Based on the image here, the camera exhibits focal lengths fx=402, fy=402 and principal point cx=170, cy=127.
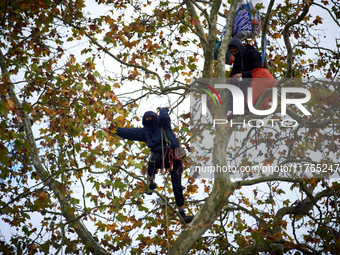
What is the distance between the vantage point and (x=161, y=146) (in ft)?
19.6

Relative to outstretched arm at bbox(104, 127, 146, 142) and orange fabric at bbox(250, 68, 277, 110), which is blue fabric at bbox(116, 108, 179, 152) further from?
orange fabric at bbox(250, 68, 277, 110)

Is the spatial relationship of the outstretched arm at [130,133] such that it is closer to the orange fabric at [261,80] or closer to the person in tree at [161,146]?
the person in tree at [161,146]

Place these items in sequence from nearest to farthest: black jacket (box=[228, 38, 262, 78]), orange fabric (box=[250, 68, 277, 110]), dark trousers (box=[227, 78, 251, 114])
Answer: orange fabric (box=[250, 68, 277, 110]), black jacket (box=[228, 38, 262, 78]), dark trousers (box=[227, 78, 251, 114])

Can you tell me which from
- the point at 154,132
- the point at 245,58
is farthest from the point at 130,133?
the point at 245,58

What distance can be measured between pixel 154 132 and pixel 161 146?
0.27 metres

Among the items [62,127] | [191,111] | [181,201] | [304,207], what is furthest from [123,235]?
[304,207]

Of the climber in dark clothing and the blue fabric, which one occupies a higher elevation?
the climber in dark clothing

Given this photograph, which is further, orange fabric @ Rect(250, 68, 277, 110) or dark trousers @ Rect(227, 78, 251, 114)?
dark trousers @ Rect(227, 78, 251, 114)

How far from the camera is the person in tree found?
5.91 meters

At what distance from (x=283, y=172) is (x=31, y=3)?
521cm

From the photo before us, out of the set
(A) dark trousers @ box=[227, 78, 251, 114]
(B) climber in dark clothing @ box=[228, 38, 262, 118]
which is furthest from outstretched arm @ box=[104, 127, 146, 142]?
(B) climber in dark clothing @ box=[228, 38, 262, 118]

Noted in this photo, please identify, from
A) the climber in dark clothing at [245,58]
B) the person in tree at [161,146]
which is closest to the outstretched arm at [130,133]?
the person in tree at [161,146]

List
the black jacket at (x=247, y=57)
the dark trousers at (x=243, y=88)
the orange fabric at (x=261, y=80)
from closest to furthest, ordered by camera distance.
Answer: the orange fabric at (x=261, y=80) < the black jacket at (x=247, y=57) < the dark trousers at (x=243, y=88)

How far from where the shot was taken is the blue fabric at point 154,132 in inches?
236
